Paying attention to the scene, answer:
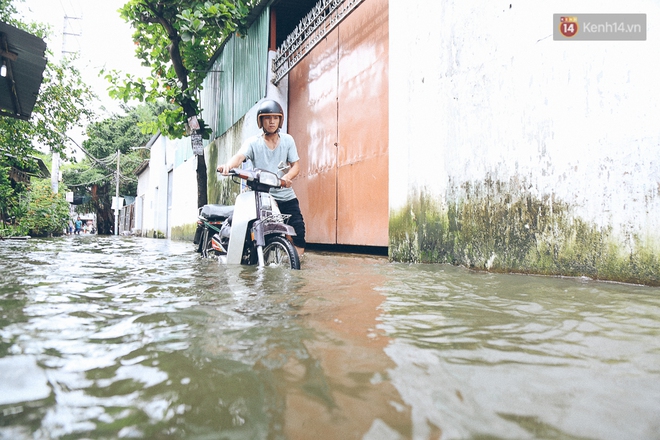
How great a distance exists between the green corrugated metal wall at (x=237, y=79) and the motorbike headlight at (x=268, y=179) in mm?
4359

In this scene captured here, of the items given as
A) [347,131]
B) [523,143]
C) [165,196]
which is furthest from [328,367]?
[165,196]

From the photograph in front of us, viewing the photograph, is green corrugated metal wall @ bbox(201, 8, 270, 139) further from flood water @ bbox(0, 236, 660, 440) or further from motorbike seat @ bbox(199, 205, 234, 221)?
flood water @ bbox(0, 236, 660, 440)

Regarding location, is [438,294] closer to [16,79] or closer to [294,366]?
[294,366]

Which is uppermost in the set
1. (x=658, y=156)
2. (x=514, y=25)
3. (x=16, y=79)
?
(x=16, y=79)

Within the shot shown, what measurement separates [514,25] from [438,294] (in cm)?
233

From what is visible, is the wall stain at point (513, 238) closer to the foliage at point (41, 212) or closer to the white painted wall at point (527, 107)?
the white painted wall at point (527, 107)

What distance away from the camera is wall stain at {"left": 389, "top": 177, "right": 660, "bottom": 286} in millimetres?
2531

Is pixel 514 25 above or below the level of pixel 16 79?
below

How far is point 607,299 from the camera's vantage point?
6.50 ft

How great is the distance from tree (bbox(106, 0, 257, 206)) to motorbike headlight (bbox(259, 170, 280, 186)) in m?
4.83

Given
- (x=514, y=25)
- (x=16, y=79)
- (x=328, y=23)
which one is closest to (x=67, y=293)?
(x=514, y=25)

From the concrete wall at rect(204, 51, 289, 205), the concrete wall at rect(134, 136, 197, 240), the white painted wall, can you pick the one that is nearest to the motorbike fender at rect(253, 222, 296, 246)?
the white painted wall
